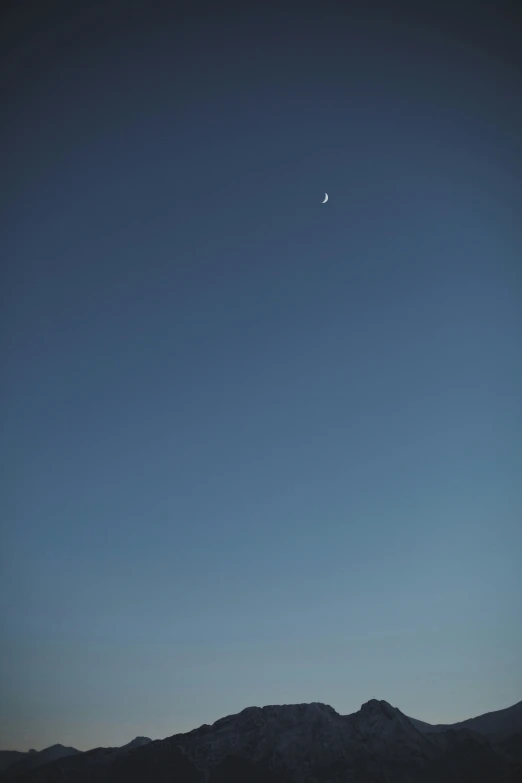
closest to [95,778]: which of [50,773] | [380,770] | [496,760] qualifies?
[50,773]

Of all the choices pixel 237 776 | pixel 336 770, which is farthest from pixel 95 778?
pixel 336 770

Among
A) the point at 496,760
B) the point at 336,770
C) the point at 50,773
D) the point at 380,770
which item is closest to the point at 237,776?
the point at 336,770

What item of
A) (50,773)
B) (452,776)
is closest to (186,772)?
(50,773)

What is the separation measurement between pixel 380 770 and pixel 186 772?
70736 mm

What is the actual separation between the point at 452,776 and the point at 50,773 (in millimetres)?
146633

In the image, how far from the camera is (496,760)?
195000 mm

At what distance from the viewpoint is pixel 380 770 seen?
194000 millimetres

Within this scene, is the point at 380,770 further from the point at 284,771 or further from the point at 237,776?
the point at 237,776

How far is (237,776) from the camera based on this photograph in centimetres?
19200

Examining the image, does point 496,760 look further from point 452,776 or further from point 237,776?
point 237,776

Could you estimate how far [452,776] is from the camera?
192m

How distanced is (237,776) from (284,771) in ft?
56.8

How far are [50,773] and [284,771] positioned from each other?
283 ft

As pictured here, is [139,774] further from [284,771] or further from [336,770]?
[336,770]
